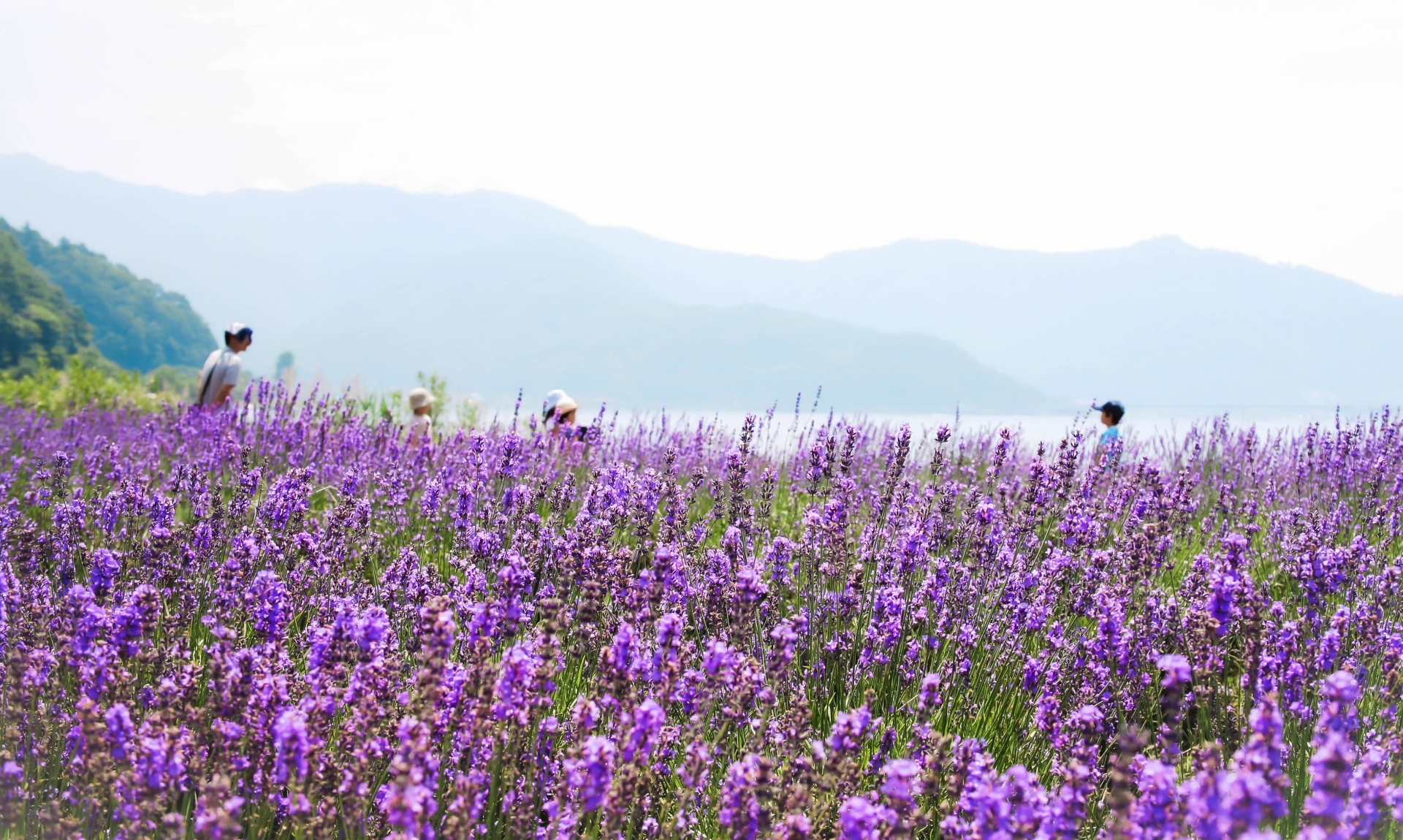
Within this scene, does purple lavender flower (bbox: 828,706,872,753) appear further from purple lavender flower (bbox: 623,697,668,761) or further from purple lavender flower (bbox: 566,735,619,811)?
purple lavender flower (bbox: 566,735,619,811)

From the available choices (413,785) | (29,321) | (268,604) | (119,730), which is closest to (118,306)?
(29,321)

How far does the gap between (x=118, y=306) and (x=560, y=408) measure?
8510 centimetres

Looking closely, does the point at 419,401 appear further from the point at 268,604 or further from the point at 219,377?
the point at 268,604

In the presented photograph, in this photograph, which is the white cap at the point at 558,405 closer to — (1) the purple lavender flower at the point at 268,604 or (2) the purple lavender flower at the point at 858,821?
(1) the purple lavender flower at the point at 268,604

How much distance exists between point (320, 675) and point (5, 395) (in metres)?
15.1

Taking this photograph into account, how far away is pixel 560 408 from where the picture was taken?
8.59 meters

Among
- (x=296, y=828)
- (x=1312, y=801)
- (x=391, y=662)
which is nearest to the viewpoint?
(x=1312, y=801)

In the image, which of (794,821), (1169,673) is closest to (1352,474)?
(1169,673)

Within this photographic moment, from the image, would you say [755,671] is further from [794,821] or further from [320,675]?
[320,675]

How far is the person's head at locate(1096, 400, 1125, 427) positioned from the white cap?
531 cm

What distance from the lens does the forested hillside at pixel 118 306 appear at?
70.4m

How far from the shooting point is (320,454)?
609 centimetres

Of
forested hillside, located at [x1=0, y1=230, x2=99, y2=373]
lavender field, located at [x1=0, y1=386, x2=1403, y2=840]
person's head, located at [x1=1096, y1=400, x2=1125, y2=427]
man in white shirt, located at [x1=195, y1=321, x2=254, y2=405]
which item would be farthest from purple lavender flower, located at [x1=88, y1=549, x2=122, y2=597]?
forested hillside, located at [x1=0, y1=230, x2=99, y2=373]

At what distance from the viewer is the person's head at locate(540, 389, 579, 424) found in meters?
8.43
